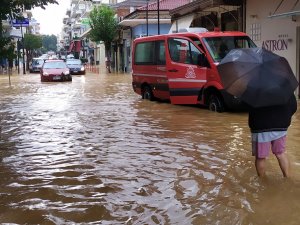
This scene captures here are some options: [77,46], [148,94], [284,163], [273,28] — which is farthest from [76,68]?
[77,46]

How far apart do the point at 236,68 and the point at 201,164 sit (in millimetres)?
1760

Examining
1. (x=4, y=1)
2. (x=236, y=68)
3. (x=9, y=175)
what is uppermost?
(x=4, y=1)

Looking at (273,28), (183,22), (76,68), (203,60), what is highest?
(183,22)

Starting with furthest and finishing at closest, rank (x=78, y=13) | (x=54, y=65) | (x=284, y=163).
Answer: (x=78, y=13) < (x=54, y=65) < (x=284, y=163)

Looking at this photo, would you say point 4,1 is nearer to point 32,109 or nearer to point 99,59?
point 32,109

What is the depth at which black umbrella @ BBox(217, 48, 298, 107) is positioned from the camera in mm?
5512

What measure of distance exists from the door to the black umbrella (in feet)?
21.8

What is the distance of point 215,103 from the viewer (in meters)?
12.5

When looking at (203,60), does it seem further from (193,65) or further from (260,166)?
(260,166)

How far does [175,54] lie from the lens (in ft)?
45.0

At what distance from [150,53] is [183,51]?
85.5 inches

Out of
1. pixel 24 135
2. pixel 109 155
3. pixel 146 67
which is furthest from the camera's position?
pixel 146 67

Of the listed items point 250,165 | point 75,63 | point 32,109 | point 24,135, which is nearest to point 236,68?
point 250,165

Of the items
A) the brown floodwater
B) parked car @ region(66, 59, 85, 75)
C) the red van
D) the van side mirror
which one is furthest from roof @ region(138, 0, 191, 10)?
the brown floodwater
